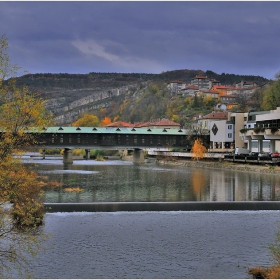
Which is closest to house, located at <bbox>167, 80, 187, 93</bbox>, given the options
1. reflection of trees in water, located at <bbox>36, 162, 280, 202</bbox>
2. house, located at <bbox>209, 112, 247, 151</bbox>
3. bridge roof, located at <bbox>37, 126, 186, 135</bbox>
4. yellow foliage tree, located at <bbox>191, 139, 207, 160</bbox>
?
bridge roof, located at <bbox>37, 126, 186, 135</bbox>

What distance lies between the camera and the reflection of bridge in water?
7188 centimetres

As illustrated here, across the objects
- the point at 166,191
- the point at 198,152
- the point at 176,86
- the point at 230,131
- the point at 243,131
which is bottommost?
the point at 166,191

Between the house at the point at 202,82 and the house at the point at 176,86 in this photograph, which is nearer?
the house at the point at 176,86

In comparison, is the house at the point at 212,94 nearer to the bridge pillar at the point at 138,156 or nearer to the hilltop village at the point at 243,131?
the hilltop village at the point at 243,131

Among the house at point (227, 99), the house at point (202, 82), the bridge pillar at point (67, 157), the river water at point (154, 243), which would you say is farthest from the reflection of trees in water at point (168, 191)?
the house at point (202, 82)

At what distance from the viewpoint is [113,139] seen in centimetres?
7531

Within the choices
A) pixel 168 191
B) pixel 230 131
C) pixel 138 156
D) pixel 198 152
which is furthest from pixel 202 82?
pixel 168 191

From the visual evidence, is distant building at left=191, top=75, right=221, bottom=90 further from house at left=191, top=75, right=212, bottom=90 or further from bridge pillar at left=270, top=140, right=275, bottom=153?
bridge pillar at left=270, top=140, right=275, bottom=153

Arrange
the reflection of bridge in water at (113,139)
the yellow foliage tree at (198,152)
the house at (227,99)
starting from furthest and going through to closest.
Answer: the house at (227,99), the reflection of bridge in water at (113,139), the yellow foliage tree at (198,152)

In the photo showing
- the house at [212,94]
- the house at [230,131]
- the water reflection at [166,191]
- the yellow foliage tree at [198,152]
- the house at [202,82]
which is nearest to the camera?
the water reflection at [166,191]

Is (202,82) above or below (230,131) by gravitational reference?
above

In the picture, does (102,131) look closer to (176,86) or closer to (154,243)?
(154,243)

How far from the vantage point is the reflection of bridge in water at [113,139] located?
7188 centimetres

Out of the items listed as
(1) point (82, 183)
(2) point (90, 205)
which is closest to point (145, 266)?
(2) point (90, 205)
